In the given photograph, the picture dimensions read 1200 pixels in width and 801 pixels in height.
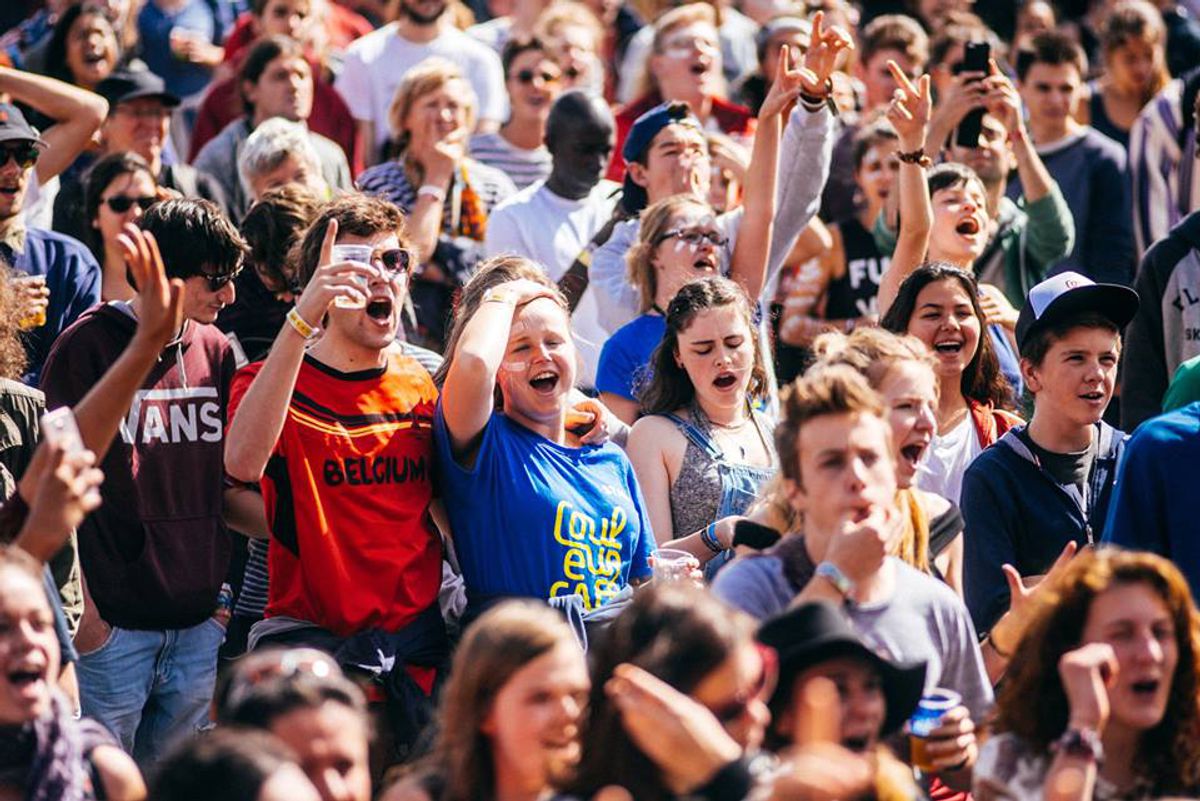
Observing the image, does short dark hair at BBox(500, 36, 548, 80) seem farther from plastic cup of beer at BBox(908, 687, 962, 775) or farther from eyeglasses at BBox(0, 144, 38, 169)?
plastic cup of beer at BBox(908, 687, 962, 775)

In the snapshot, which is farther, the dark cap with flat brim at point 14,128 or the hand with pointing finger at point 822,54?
the hand with pointing finger at point 822,54

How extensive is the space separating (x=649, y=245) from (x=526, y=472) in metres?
1.75

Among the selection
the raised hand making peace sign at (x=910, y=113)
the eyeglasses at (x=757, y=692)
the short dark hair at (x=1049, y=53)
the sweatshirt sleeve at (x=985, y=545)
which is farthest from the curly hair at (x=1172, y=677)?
the short dark hair at (x=1049, y=53)

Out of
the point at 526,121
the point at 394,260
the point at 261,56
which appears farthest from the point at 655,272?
the point at 261,56

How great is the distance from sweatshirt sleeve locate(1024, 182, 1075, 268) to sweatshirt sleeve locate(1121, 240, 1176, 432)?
3.88 ft

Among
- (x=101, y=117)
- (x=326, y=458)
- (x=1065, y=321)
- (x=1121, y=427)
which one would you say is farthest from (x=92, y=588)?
(x=1121, y=427)

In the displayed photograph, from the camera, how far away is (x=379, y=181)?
8680 mm

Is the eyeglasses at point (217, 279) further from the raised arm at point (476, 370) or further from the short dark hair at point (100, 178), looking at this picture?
the short dark hair at point (100, 178)

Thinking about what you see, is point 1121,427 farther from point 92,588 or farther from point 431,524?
point 92,588

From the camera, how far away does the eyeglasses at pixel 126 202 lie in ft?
25.1

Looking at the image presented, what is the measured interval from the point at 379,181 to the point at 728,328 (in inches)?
110

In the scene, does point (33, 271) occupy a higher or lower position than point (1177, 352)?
lower

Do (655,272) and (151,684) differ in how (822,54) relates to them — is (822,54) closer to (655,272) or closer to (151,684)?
(655,272)

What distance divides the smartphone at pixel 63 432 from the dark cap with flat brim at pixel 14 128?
8.39ft
